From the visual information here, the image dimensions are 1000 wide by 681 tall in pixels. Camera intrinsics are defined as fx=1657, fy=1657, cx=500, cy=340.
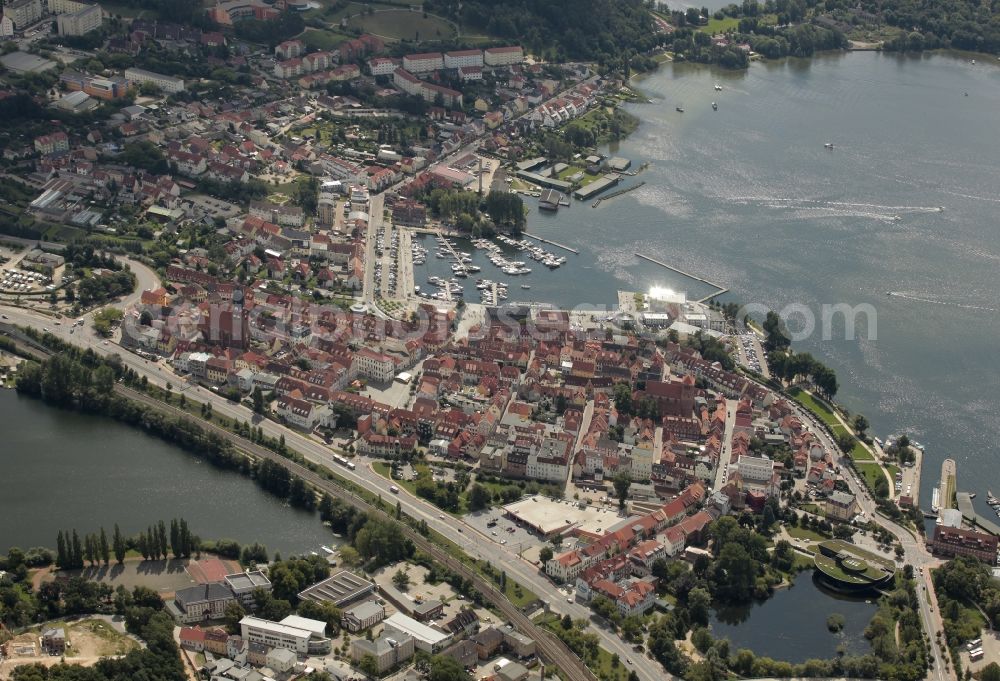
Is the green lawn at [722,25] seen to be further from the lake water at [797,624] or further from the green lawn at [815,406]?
the lake water at [797,624]

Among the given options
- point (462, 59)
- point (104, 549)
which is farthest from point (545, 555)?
point (462, 59)

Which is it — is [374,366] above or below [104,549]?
above

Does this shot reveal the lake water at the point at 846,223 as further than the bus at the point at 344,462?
Yes

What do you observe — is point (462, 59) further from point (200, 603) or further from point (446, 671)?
point (446, 671)

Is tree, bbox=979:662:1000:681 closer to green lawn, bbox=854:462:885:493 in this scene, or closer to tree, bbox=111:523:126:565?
green lawn, bbox=854:462:885:493

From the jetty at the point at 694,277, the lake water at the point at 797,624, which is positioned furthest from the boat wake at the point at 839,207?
the lake water at the point at 797,624
